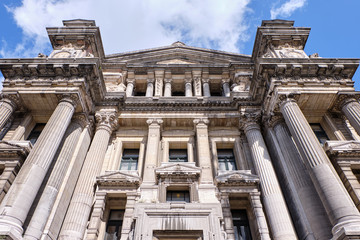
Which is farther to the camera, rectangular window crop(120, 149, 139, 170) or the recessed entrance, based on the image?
rectangular window crop(120, 149, 139, 170)

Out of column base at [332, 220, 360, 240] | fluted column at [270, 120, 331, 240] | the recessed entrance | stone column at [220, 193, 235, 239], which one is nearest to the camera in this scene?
column base at [332, 220, 360, 240]

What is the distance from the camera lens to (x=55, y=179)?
15.6 metres

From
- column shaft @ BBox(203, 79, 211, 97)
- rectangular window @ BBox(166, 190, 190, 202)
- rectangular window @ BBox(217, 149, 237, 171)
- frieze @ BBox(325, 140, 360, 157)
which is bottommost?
rectangular window @ BBox(166, 190, 190, 202)

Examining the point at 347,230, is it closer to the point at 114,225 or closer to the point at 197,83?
the point at 114,225

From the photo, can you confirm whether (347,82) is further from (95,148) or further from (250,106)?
(95,148)

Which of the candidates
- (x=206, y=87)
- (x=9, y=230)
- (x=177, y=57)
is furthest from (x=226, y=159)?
(x=9, y=230)

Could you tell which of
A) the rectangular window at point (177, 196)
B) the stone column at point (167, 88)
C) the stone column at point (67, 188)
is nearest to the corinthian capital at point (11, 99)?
the stone column at point (67, 188)

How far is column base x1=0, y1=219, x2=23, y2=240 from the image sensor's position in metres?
11.0

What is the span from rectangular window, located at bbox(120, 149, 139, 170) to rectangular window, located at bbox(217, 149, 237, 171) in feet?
23.0

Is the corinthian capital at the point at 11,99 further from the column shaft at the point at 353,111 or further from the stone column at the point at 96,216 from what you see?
the column shaft at the point at 353,111

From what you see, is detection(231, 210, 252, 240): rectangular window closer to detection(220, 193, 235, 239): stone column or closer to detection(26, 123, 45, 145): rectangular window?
detection(220, 193, 235, 239): stone column

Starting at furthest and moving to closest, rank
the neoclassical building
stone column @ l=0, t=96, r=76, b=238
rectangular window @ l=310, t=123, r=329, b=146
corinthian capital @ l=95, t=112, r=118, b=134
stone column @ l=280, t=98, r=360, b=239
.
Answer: corinthian capital @ l=95, t=112, r=118, b=134, rectangular window @ l=310, t=123, r=329, b=146, the neoclassical building, stone column @ l=0, t=96, r=76, b=238, stone column @ l=280, t=98, r=360, b=239

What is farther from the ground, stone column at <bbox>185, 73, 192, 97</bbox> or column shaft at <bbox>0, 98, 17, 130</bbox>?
stone column at <bbox>185, 73, 192, 97</bbox>

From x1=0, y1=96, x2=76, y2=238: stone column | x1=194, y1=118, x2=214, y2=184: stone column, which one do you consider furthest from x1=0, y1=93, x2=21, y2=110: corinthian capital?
x1=194, y1=118, x2=214, y2=184: stone column
